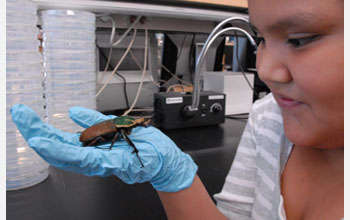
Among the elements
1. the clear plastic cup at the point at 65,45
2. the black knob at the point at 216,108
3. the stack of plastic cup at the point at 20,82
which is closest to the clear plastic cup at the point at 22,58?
the stack of plastic cup at the point at 20,82

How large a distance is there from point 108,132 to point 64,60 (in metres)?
0.75

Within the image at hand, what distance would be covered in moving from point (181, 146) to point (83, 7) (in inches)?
32.7

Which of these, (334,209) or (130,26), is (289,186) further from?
(130,26)

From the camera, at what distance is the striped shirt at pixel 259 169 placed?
0.61m

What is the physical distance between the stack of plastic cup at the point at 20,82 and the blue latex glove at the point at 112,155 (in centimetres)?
23

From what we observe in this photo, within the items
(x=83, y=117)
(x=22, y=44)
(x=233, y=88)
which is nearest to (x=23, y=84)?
(x=22, y=44)

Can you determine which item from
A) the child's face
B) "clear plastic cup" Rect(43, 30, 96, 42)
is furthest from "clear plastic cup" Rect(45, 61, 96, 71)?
the child's face

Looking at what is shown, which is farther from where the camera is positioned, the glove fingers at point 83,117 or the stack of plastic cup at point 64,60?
the stack of plastic cup at point 64,60

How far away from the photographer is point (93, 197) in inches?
28.1

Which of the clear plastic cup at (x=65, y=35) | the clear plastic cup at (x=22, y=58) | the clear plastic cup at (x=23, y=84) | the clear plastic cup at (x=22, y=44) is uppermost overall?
the clear plastic cup at (x=65, y=35)

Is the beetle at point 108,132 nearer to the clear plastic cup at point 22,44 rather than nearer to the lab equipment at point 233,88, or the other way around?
the clear plastic cup at point 22,44

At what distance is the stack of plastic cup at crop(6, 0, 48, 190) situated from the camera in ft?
2.52

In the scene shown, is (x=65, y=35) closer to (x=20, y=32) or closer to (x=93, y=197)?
(x=20, y=32)

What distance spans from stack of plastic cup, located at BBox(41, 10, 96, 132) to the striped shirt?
0.84m
